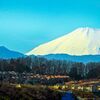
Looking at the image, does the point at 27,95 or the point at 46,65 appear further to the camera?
the point at 46,65

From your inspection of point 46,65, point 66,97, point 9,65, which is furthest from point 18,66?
point 66,97

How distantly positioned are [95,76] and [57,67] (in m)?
16.8

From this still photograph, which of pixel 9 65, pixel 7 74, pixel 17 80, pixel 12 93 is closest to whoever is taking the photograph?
pixel 12 93

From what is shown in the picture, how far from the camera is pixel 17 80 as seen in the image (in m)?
102

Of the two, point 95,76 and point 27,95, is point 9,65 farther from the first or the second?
point 27,95

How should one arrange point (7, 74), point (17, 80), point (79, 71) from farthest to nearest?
1. point (79, 71)
2. point (7, 74)
3. point (17, 80)

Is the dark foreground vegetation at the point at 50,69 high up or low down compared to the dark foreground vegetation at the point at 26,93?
up

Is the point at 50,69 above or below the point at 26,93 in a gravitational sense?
above

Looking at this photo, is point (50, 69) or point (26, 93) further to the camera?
point (50, 69)

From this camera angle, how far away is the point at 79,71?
141375mm

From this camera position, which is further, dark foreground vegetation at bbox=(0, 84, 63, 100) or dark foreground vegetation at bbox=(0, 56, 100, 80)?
dark foreground vegetation at bbox=(0, 56, 100, 80)

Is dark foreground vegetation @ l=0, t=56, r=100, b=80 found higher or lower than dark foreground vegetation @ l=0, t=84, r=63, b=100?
higher

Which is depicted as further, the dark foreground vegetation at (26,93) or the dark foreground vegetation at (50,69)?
the dark foreground vegetation at (50,69)

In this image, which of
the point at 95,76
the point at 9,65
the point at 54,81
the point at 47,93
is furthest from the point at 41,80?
the point at 47,93
